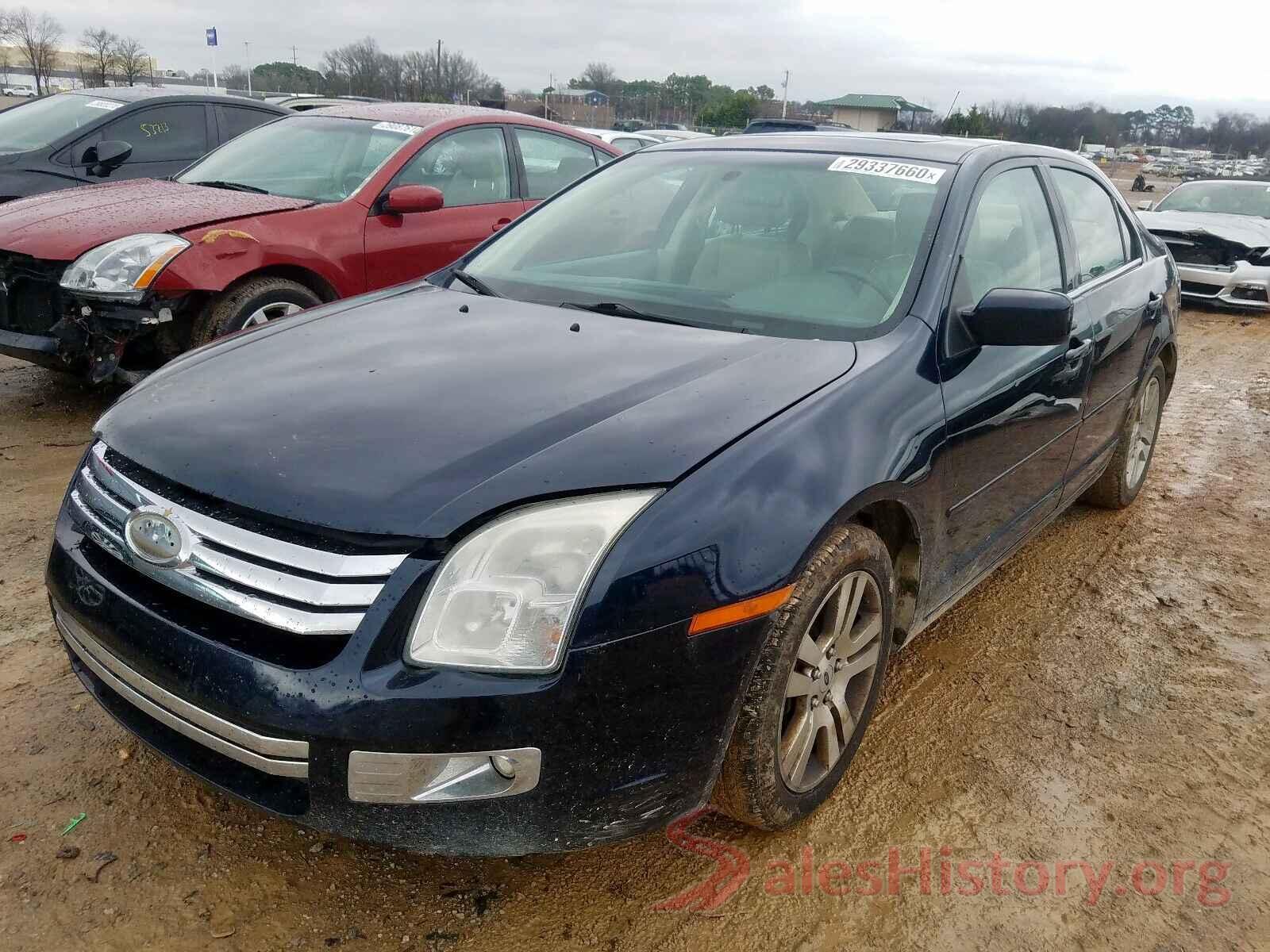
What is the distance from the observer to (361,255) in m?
4.97

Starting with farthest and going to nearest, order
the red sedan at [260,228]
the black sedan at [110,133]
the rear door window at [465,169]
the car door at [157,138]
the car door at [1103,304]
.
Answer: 1. the car door at [157,138]
2. the black sedan at [110,133]
3. the rear door window at [465,169]
4. the red sedan at [260,228]
5. the car door at [1103,304]

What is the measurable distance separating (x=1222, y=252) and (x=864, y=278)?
9552 millimetres

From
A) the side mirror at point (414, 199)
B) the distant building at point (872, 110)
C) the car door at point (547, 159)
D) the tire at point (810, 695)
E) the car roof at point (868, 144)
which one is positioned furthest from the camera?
the distant building at point (872, 110)

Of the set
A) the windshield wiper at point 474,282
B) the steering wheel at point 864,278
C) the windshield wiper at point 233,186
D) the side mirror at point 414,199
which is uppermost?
the steering wheel at point 864,278

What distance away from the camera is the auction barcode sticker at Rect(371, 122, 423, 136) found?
212 inches

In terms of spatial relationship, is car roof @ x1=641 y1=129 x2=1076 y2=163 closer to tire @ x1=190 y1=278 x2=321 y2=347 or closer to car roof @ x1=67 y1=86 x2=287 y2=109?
tire @ x1=190 y1=278 x2=321 y2=347

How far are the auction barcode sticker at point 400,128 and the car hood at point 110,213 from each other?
75 cm

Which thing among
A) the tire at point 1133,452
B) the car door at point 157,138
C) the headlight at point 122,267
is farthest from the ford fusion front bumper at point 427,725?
the car door at point 157,138

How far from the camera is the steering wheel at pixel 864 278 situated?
2631 millimetres

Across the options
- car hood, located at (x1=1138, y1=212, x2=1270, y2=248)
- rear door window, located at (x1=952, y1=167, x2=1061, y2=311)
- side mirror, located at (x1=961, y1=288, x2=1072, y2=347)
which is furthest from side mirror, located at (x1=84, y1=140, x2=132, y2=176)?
car hood, located at (x1=1138, y1=212, x2=1270, y2=248)

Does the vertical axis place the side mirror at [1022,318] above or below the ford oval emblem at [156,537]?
above

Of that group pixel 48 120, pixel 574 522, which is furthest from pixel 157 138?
pixel 574 522

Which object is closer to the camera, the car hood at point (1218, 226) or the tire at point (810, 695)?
the tire at point (810, 695)

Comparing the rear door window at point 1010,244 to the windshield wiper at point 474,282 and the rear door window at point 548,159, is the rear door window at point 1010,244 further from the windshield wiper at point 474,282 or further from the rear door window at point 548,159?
the rear door window at point 548,159
